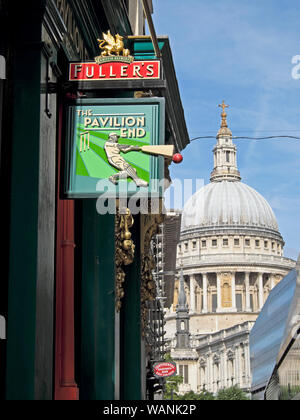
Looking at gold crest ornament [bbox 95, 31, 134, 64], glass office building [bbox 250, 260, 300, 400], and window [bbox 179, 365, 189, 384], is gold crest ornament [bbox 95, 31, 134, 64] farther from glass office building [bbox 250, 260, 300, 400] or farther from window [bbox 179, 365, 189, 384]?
window [bbox 179, 365, 189, 384]

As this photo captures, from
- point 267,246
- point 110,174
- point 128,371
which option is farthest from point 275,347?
point 267,246

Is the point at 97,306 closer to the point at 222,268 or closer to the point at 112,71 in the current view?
the point at 112,71

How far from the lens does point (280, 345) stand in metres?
40.8

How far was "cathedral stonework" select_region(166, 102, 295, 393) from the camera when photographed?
6122 inches

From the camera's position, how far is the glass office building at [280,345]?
33.7 meters

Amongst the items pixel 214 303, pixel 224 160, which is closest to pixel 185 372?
pixel 214 303

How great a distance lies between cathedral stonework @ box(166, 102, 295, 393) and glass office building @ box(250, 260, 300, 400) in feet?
303

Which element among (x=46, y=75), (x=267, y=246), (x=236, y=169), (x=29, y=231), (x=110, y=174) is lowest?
(x=29, y=231)

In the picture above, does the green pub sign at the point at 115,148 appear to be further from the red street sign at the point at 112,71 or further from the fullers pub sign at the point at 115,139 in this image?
the red street sign at the point at 112,71

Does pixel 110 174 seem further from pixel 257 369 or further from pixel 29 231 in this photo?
pixel 257 369

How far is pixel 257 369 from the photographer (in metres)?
53.5

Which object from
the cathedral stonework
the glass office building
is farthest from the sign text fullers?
the cathedral stonework

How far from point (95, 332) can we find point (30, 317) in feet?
12.9

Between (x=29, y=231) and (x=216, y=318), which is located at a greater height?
(x=216, y=318)
